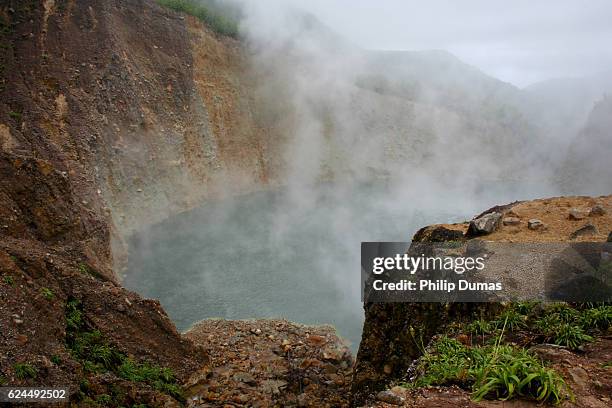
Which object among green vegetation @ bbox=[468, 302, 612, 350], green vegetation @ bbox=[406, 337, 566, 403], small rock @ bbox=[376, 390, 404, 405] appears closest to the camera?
green vegetation @ bbox=[406, 337, 566, 403]

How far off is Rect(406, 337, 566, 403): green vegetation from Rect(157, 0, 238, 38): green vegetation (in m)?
31.6

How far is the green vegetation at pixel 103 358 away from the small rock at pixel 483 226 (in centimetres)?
716

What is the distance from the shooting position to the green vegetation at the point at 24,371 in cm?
662

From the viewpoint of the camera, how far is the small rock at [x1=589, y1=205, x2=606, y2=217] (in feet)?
28.9

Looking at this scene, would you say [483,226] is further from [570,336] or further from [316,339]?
[316,339]

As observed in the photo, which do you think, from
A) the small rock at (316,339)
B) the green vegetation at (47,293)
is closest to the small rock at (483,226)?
the small rock at (316,339)

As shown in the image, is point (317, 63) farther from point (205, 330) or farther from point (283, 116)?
point (205, 330)

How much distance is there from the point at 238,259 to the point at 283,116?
18.6 meters

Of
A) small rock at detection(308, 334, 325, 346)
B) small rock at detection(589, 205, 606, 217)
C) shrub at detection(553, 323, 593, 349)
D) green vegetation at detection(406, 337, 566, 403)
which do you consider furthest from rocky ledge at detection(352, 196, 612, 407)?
small rock at detection(308, 334, 325, 346)

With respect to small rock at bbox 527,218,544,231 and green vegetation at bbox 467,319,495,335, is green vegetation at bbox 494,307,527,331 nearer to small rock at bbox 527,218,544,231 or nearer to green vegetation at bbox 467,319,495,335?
green vegetation at bbox 467,319,495,335

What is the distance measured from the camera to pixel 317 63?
125 feet

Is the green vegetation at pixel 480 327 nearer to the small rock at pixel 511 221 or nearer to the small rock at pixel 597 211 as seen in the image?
the small rock at pixel 511 221

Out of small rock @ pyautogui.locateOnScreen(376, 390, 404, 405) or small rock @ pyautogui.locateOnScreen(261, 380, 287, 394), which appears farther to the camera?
small rock @ pyautogui.locateOnScreen(261, 380, 287, 394)

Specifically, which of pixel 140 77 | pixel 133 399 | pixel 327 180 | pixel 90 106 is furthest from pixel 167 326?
pixel 327 180
